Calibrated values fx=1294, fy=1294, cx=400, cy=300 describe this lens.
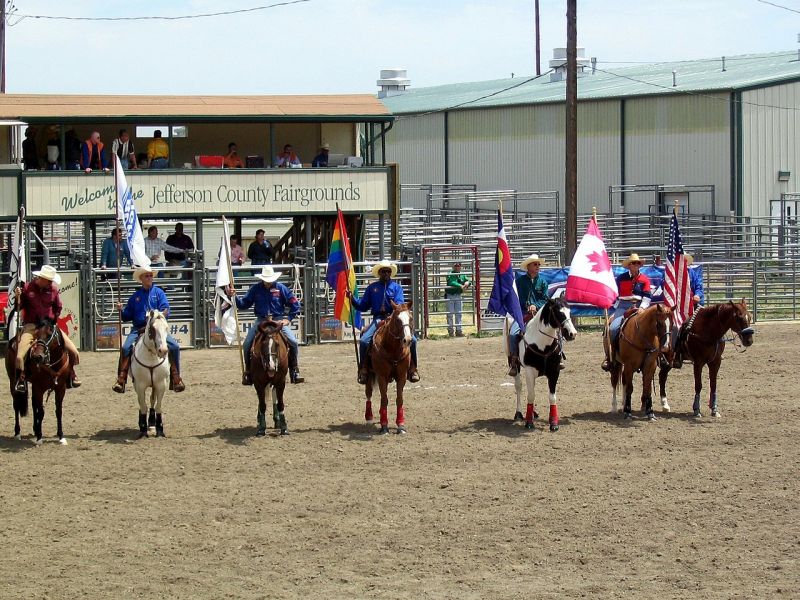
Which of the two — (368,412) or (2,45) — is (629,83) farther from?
(368,412)

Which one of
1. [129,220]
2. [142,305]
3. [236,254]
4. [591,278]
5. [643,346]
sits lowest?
[643,346]

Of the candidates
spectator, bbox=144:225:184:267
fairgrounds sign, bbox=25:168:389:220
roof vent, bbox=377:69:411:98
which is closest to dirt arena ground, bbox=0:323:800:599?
spectator, bbox=144:225:184:267

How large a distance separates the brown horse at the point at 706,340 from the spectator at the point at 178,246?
1251 cm

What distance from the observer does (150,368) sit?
581 inches

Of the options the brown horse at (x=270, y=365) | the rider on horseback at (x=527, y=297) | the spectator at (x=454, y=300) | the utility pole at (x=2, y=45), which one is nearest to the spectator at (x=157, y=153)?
the spectator at (x=454, y=300)

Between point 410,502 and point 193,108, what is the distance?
17794 millimetres

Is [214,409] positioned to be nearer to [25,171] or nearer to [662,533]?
[662,533]

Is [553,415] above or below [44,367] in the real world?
below

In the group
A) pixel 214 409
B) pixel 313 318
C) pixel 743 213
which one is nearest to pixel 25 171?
pixel 313 318

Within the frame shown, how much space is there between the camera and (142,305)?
14984 mm

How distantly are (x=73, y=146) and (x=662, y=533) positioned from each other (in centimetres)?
1924

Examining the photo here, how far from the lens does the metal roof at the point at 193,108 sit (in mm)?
26938

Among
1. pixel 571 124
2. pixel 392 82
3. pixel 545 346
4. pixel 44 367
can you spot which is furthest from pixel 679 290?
pixel 392 82

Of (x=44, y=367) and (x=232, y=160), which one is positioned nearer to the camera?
(x=44, y=367)
